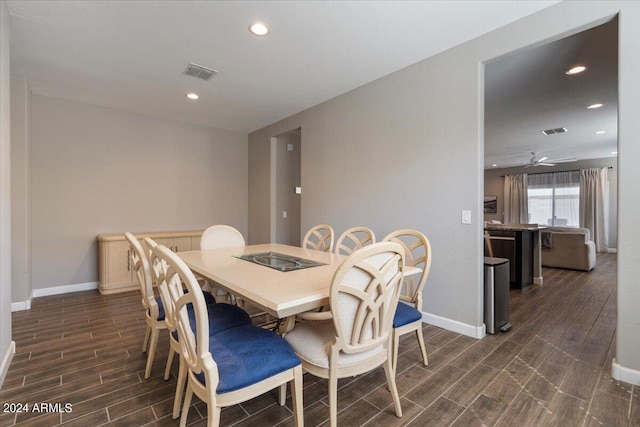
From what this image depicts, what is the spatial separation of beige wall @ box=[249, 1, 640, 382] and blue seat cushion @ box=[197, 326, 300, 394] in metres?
A: 1.94

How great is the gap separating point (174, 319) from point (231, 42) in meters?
2.36

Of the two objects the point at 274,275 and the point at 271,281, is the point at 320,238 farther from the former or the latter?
the point at 271,281

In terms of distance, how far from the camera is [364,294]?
1.31m

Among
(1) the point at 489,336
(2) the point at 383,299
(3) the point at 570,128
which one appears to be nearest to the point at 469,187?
(1) the point at 489,336

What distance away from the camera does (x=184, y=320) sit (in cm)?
120

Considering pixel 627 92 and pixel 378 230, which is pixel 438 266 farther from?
pixel 627 92

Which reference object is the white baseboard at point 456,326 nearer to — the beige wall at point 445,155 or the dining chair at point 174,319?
the beige wall at point 445,155

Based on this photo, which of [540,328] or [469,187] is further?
[540,328]

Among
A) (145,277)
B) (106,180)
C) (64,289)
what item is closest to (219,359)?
(145,277)

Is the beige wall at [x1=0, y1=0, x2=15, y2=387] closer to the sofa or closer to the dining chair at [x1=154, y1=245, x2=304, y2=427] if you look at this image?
the dining chair at [x1=154, y1=245, x2=304, y2=427]

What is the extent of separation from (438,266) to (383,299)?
1721 mm

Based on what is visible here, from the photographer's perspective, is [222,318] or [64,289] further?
[64,289]

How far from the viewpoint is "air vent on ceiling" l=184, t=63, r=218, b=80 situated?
3070mm

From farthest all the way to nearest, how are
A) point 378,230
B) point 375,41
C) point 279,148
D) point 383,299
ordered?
point 279,148 < point 378,230 < point 375,41 < point 383,299
